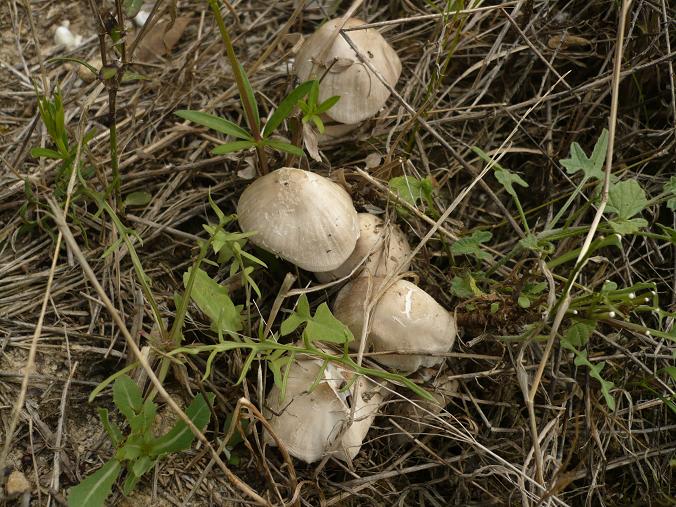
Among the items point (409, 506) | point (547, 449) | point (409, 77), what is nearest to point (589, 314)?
point (547, 449)

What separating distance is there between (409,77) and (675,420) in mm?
1541

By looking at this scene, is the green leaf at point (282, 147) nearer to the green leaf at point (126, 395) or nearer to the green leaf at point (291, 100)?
the green leaf at point (291, 100)

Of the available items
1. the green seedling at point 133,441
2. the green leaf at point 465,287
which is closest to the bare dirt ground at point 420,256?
the green leaf at point 465,287

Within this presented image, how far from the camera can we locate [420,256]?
2.16 metres

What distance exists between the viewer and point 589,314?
1.78 meters

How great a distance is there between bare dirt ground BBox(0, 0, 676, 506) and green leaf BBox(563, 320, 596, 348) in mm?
18

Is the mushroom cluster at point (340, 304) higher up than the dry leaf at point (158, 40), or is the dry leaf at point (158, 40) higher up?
the dry leaf at point (158, 40)

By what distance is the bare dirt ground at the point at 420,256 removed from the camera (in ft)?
5.86

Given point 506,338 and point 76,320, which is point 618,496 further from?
point 76,320

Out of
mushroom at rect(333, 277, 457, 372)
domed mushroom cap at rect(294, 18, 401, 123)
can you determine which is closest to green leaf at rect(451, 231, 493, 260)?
mushroom at rect(333, 277, 457, 372)

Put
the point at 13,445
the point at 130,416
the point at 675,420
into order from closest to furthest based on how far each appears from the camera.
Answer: the point at 130,416 < the point at 13,445 < the point at 675,420

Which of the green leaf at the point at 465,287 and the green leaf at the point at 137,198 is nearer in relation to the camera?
the green leaf at the point at 465,287

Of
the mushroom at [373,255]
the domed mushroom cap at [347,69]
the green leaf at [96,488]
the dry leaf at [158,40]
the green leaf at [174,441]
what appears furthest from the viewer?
the dry leaf at [158,40]

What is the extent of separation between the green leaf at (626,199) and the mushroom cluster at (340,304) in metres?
0.56
